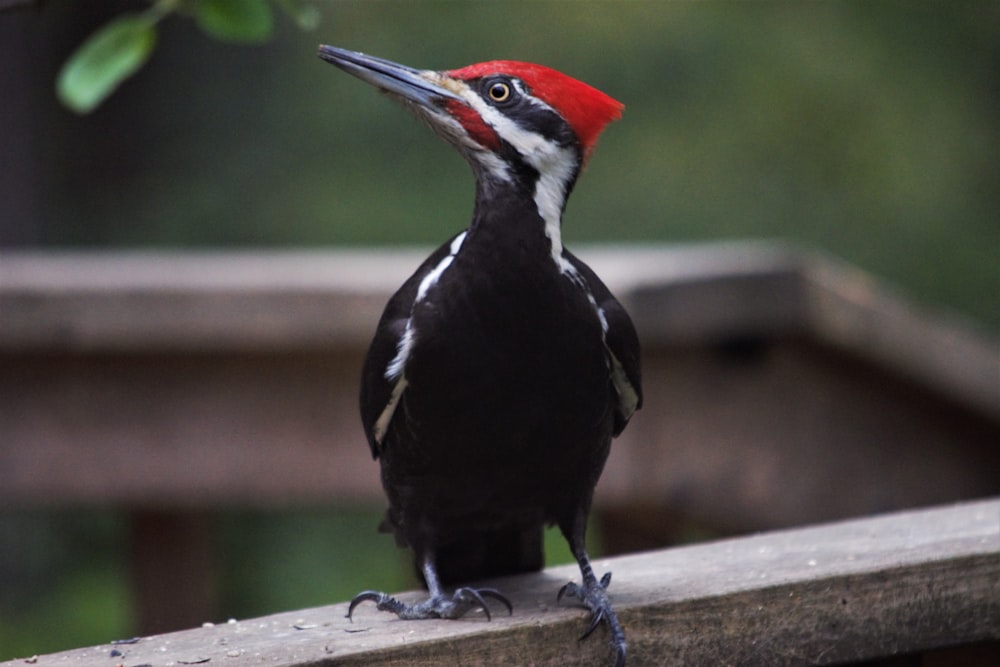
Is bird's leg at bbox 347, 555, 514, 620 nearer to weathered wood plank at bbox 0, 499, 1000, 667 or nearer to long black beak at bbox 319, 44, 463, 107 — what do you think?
weathered wood plank at bbox 0, 499, 1000, 667

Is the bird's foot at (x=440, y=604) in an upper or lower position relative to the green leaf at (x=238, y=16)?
lower

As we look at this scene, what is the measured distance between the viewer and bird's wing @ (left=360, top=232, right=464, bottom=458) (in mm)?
2275

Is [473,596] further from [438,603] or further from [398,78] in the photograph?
[398,78]

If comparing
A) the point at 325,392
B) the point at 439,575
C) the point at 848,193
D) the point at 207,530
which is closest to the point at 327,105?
the point at 848,193

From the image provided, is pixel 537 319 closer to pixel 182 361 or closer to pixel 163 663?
pixel 163 663

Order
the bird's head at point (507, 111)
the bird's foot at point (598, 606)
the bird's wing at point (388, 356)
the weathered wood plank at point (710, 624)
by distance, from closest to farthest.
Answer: the weathered wood plank at point (710, 624)
the bird's foot at point (598, 606)
the bird's head at point (507, 111)
the bird's wing at point (388, 356)

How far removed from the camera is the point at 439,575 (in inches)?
95.7

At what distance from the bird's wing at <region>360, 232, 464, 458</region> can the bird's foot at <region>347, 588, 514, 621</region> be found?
0.97 feet

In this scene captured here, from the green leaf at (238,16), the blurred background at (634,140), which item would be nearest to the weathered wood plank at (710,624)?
the green leaf at (238,16)

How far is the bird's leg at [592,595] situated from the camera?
2059mm

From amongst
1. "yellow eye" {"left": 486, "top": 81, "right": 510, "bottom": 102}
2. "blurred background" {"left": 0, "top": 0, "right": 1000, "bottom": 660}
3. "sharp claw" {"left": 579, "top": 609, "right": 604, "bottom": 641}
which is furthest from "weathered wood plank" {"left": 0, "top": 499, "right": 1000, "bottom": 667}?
"blurred background" {"left": 0, "top": 0, "right": 1000, "bottom": 660}

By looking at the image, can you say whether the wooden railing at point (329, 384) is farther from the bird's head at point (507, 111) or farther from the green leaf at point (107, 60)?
the green leaf at point (107, 60)

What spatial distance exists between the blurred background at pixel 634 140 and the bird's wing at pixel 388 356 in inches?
264

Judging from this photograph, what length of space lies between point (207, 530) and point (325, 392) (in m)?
1.13
